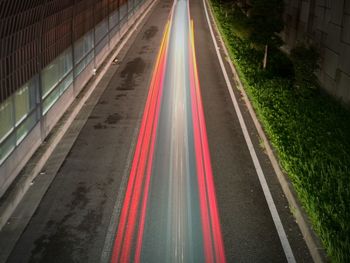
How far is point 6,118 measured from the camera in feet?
37.1

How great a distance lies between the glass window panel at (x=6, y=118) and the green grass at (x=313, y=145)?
6123mm

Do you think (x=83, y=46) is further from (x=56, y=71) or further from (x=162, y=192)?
(x=162, y=192)

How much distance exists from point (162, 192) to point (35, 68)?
456cm

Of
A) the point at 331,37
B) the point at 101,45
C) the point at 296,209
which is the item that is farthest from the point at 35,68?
the point at 101,45

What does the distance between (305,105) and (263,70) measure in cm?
605

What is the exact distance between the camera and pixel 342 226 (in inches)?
364

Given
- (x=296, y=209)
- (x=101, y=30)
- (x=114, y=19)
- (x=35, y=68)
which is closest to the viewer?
(x=296, y=209)

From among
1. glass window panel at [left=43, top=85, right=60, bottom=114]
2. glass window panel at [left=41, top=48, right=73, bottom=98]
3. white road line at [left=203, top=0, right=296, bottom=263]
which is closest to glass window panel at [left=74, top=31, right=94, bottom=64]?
glass window panel at [left=41, top=48, right=73, bottom=98]

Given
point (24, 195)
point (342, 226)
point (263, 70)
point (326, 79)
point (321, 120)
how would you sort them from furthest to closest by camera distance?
point (263, 70) → point (326, 79) → point (321, 120) → point (24, 195) → point (342, 226)

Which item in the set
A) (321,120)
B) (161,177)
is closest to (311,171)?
(161,177)

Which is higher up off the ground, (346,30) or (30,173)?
(346,30)

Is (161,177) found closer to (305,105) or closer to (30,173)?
(30,173)

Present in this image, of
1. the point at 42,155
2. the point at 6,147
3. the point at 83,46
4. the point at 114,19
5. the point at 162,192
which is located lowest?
the point at 162,192

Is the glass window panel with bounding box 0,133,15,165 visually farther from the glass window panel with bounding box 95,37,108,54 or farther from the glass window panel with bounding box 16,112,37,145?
the glass window panel with bounding box 95,37,108,54
